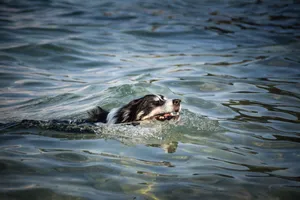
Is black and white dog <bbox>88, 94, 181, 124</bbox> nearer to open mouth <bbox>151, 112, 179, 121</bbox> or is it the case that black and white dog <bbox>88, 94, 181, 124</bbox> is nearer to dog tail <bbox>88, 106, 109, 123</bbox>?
open mouth <bbox>151, 112, 179, 121</bbox>

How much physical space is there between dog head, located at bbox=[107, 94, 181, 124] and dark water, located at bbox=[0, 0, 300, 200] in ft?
0.54

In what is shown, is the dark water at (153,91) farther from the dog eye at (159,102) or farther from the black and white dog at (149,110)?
the dog eye at (159,102)

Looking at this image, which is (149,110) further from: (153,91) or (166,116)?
(153,91)

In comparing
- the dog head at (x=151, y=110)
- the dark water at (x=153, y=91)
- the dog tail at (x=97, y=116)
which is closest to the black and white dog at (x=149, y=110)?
the dog head at (x=151, y=110)

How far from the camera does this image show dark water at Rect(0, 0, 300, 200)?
4475 millimetres

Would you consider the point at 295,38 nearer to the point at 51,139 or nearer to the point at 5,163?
the point at 51,139

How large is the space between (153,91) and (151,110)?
2466mm

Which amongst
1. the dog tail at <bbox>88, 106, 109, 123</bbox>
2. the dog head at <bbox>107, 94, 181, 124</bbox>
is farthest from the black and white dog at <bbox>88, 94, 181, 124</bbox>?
the dog tail at <bbox>88, 106, 109, 123</bbox>

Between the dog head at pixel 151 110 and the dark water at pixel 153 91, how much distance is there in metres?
0.16

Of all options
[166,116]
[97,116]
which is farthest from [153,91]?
[166,116]

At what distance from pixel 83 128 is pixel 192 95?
2807 millimetres

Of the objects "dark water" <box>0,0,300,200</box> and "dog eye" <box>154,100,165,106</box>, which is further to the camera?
"dog eye" <box>154,100,165,106</box>

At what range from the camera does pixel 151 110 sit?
6566mm

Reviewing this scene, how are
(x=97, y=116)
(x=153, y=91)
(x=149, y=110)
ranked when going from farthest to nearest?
1. (x=153, y=91)
2. (x=97, y=116)
3. (x=149, y=110)
